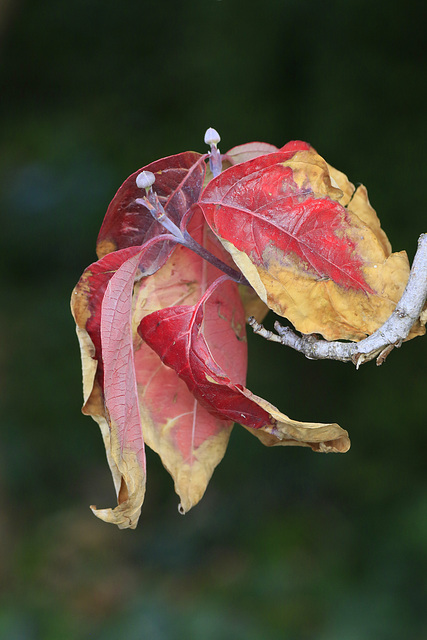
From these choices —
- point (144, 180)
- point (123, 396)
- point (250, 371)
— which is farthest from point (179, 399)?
point (250, 371)

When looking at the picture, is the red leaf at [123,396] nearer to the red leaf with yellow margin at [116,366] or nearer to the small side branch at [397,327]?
the red leaf with yellow margin at [116,366]

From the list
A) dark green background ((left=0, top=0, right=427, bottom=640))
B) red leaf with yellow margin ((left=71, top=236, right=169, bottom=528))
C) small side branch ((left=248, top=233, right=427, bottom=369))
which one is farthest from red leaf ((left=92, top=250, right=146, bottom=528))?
dark green background ((left=0, top=0, right=427, bottom=640))

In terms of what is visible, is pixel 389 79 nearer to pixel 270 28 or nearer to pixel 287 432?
pixel 270 28

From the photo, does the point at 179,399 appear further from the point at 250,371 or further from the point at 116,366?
the point at 250,371

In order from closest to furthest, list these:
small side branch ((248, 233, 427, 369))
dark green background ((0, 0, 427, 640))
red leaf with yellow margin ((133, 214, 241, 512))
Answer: small side branch ((248, 233, 427, 369)), red leaf with yellow margin ((133, 214, 241, 512)), dark green background ((0, 0, 427, 640))

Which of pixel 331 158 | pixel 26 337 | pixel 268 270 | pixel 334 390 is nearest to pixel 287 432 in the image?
pixel 268 270

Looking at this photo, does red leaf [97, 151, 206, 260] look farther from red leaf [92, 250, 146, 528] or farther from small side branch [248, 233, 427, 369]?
small side branch [248, 233, 427, 369]
